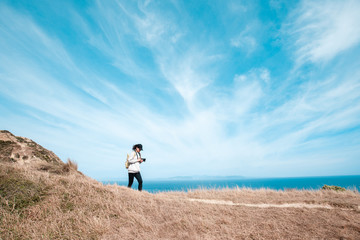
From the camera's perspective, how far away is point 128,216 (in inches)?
227

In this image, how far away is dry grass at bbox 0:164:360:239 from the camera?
4.86m

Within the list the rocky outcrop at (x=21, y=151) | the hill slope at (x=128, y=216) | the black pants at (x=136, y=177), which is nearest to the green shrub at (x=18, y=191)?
the hill slope at (x=128, y=216)

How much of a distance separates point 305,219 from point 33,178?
9936 mm

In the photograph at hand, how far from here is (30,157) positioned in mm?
9617

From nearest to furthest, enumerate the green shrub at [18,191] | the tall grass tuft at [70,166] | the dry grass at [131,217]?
1. the dry grass at [131,217]
2. the green shrub at [18,191]
3. the tall grass tuft at [70,166]

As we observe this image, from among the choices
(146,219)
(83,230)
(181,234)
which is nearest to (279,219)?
(181,234)

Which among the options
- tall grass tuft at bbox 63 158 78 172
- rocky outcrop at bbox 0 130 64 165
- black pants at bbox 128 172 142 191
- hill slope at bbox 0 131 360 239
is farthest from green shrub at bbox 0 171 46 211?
black pants at bbox 128 172 142 191

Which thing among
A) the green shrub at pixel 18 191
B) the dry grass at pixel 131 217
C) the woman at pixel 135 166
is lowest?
the dry grass at pixel 131 217

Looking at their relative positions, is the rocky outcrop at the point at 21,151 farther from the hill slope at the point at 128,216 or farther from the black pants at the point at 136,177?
the black pants at the point at 136,177

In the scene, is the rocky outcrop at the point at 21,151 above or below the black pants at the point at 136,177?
above

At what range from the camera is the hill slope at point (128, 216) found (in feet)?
16.0

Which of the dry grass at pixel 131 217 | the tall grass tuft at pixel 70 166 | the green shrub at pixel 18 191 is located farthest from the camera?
the tall grass tuft at pixel 70 166

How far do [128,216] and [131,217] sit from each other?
0.11m

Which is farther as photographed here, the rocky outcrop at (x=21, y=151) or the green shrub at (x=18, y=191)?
the rocky outcrop at (x=21, y=151)
